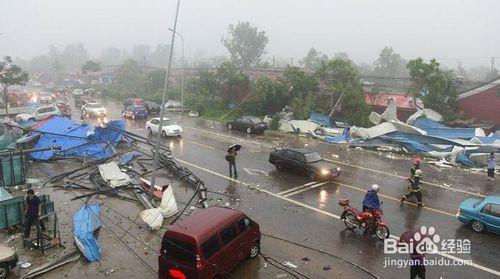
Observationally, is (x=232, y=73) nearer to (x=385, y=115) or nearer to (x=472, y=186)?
(x=385, y=115)

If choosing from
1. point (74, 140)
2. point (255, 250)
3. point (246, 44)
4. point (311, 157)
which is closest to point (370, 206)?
point (255, 250)

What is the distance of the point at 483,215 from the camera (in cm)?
1299

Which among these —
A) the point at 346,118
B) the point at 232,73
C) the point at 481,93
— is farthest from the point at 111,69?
the point at 481,93

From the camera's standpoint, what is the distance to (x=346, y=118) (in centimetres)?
3441

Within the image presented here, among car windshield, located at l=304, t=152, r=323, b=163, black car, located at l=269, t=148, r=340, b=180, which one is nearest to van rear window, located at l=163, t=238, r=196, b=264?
black car, located at l=269, t=148, r=340, b=180

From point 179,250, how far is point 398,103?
29.8 metres

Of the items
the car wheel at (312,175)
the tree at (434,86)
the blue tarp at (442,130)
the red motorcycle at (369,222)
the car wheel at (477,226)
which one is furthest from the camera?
the tree at (434,86)

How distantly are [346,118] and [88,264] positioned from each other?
26.7m

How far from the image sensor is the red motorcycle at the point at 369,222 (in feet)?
41.7

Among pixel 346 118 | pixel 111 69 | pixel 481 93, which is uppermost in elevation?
pixel 481 93

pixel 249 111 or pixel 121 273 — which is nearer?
pixel 121 273

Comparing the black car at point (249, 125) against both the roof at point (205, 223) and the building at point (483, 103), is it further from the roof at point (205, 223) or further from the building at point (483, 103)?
the roof at point (205, 223)

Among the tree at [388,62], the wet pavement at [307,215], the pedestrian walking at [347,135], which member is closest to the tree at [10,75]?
the wet pavement at [307,215]

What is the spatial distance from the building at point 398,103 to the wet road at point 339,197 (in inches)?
343
